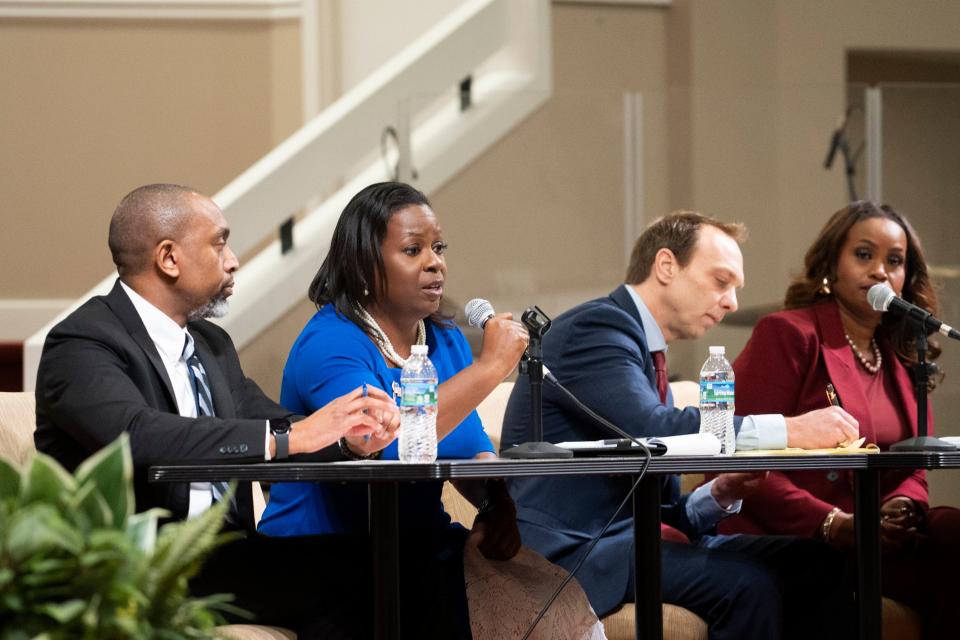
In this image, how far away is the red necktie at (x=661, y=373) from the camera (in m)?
3.08

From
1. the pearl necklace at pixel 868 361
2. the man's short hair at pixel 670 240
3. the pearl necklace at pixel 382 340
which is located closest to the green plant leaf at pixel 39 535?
the pearl necklace at pixel 382 340

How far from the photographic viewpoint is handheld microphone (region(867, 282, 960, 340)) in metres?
2.76

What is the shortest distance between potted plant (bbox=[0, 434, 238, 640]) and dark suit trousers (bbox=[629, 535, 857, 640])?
1.68 m

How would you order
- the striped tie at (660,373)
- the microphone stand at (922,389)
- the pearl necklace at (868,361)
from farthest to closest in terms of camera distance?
the pearl necklace at (868,361)
the striped tie at (660,373)
the microphone stand at (922,389)

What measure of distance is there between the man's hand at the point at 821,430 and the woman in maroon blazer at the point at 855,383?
0.46m

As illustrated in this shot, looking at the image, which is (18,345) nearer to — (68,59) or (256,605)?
(68,59)

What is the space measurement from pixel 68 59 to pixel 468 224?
2.72 metres

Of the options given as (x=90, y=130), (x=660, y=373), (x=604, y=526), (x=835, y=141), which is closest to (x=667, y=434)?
(x=604, y=526)

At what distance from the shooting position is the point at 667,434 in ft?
9.08

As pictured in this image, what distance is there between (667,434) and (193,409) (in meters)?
0.93

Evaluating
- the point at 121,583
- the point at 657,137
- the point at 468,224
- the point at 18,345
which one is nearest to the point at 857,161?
the point at 657,137

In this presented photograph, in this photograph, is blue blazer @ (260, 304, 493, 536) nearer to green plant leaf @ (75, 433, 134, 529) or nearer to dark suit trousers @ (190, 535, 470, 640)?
dark suit trousers @ (190, 535, 470, 640)

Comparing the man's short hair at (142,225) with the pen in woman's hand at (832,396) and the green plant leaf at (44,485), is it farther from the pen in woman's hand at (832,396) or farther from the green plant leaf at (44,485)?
the pen in woman's hand at (832,396)

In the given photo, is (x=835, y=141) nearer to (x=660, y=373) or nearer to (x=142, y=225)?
(x=660, y=373)
